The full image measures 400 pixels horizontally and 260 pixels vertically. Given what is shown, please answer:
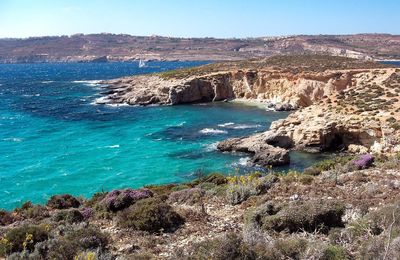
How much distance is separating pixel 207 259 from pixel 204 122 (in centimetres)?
4324

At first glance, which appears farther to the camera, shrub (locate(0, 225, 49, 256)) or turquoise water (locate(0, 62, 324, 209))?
turquoise water (locate(0, 62, 324, 209))

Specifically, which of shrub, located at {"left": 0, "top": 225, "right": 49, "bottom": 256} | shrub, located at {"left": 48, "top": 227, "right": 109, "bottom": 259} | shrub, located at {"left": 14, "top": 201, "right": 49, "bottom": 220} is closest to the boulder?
shrub, located at {"left": 14, "top": 201, "right": 49, "bottom": 220}

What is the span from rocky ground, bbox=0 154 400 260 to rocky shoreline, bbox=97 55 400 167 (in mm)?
16987

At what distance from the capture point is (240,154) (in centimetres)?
3572

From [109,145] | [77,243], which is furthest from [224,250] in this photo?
[109,145]

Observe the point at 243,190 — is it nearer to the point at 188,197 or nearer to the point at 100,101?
the point at 188,197

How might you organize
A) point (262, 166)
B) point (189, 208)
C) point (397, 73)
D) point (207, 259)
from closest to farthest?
point (207, 259)
point (189, 208)
point (262, 166)
point (397, 73)

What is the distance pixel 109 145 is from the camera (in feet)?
135

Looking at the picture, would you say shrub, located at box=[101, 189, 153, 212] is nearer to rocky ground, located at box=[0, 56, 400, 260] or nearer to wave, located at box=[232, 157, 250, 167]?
rocky ground, located at box=[0, 56, 400, 260]

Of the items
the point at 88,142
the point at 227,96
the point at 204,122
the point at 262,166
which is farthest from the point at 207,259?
the point at 227,96

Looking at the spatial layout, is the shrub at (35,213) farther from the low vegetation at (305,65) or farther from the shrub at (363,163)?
the low vegetation at (305,65)

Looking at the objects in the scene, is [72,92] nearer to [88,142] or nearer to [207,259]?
[88,142]

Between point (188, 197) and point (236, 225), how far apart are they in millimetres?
4091

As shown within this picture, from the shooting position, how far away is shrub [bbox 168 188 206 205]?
50.2 ft
